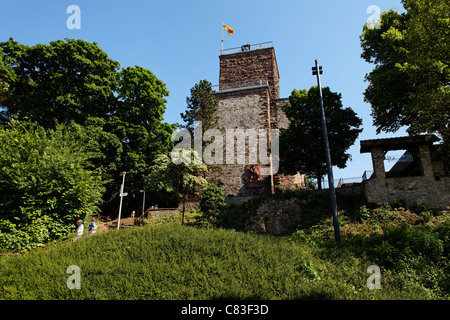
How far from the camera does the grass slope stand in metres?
6.43

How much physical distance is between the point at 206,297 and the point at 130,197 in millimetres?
17354

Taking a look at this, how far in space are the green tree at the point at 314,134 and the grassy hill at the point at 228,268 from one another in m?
7.83

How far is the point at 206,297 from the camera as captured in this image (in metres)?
6.25

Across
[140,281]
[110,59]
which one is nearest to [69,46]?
[110,59]

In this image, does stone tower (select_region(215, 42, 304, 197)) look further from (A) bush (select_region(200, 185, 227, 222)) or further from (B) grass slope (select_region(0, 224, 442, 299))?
(B) grass slope (select_region(0, 224, 442, 299))

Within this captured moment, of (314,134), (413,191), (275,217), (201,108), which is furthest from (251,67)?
(413,191)

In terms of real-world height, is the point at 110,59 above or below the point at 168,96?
above

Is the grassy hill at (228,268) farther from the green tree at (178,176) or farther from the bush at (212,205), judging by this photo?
the green tree at (178,176)

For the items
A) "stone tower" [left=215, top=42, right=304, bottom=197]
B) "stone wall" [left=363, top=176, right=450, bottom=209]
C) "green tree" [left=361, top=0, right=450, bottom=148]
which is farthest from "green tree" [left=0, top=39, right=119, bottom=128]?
"stone wall" [left=363, top=176, right=450, bottom=209]

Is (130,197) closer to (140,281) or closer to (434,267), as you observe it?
(140,281)

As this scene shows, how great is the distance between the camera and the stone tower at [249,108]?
2203 centimetres

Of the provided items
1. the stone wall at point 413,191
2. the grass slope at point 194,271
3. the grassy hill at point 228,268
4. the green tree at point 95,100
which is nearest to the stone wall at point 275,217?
the stone wall at point 413,191

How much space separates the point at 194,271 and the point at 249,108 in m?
19.8
